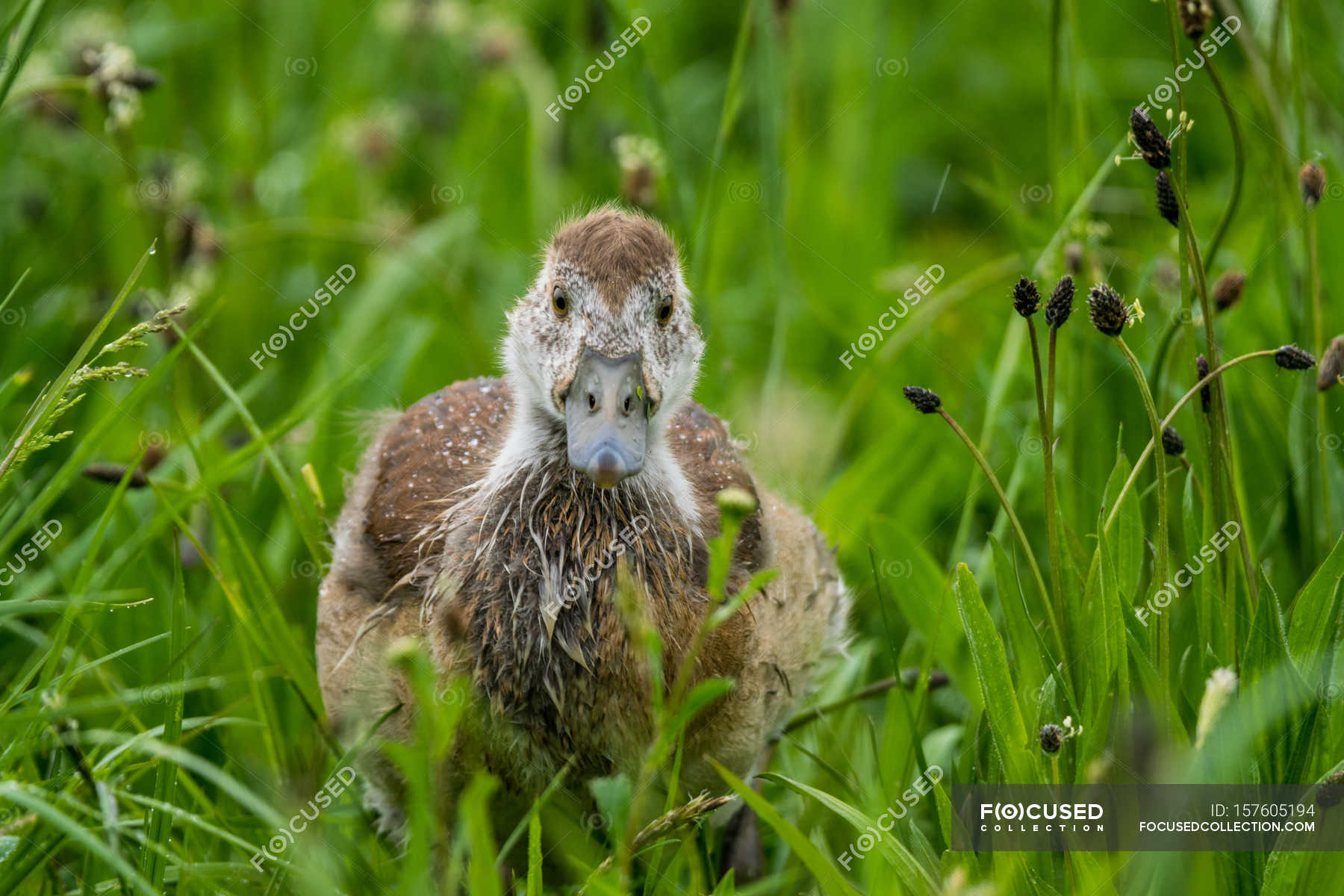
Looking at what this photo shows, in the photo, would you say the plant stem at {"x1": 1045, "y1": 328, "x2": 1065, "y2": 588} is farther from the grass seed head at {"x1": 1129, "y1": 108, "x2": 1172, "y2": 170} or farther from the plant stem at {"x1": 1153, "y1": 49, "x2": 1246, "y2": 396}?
the plant stem at {"x1": 1153, "y1": 49, "x2": 1246, "y2": 396}

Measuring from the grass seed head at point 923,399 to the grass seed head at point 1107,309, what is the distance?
13.4 inches

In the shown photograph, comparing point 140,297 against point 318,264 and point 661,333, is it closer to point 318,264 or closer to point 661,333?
point 318,264

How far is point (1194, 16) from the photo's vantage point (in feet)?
9.59

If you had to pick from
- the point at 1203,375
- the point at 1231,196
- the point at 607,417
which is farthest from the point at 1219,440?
the point at 607,417

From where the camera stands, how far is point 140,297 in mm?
4660

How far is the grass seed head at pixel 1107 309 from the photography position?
2371mm

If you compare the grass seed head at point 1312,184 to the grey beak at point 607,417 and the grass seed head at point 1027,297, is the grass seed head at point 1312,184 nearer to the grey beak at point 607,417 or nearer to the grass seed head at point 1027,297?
Answer: the grass seed head at point 1027,297

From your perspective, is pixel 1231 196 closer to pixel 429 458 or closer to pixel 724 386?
pixel 724 386

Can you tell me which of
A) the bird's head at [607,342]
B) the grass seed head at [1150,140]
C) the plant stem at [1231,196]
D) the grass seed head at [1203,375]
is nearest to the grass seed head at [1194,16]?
the plant stem at [1231,196]

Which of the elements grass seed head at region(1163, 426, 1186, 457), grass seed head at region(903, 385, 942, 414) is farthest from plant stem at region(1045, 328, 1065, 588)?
grass seed head at region(1163, 426, 1186, 457)

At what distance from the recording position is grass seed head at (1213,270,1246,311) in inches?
125

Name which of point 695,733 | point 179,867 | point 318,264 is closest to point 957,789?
point 695,733

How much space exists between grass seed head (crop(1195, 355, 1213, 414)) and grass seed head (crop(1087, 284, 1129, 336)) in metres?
0.47

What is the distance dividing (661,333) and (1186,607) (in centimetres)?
157
